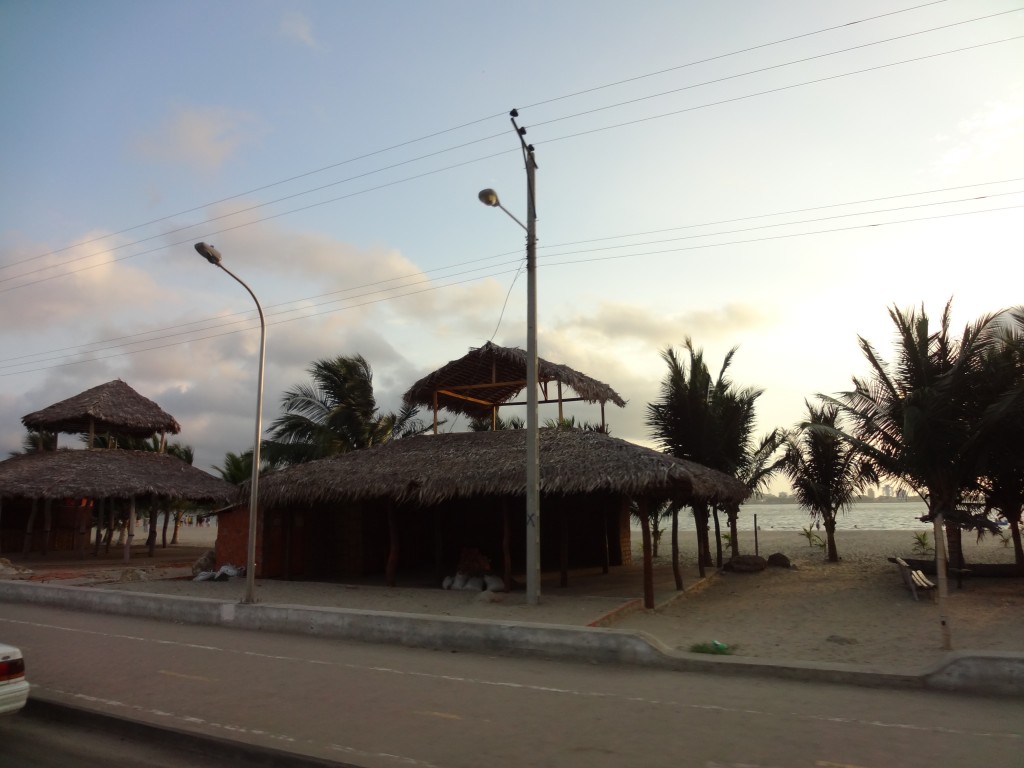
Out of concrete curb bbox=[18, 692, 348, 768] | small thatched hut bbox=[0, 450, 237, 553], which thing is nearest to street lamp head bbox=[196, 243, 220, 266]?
concrete curb bbox=[18, 692, 348, 768]

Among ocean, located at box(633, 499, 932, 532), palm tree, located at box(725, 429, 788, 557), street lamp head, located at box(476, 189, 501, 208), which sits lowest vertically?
ocean, located at box(633, 499, 932, 532)

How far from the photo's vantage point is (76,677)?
724 cm

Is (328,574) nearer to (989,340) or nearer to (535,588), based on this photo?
(535,588)

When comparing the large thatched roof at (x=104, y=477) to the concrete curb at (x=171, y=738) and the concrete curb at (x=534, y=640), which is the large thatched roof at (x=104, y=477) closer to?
the concrete curb at (x=534, y=640)

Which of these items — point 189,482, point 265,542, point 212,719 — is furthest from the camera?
point 189,482

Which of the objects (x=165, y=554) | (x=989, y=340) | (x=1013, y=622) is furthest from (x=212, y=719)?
(x=165, y=554)

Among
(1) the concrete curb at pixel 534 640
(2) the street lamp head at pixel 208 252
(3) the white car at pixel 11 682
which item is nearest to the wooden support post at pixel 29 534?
(1) the concrete curb at pixel 534 640

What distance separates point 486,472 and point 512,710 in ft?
27.5

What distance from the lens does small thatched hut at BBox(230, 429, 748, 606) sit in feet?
44.3

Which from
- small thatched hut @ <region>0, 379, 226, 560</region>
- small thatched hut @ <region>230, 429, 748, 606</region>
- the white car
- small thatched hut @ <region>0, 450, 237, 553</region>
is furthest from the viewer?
small thatched hut @ <region>0, 379, 226, 560</region>

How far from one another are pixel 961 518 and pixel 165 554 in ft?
93.8

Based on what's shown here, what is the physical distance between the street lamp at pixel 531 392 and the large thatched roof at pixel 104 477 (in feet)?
49.1

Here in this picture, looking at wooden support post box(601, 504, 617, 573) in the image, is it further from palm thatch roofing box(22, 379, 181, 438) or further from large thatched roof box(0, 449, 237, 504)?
palm thatch roofing box(22, 379, 181, 438)

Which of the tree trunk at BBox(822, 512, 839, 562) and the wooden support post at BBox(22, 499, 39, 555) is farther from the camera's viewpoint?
the wooden support post at BBox(22, 499, 39, 555)
